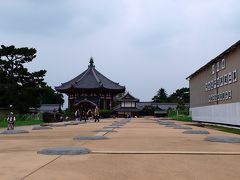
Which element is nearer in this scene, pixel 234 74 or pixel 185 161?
pixel 185 161

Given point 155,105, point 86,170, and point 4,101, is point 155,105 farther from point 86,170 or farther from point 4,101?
point 86,170

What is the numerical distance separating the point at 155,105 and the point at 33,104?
169 ft

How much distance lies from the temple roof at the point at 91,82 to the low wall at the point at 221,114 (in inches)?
1292

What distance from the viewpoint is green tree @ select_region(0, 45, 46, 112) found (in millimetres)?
54594

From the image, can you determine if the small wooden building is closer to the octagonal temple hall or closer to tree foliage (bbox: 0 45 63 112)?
the octagonal temple hall

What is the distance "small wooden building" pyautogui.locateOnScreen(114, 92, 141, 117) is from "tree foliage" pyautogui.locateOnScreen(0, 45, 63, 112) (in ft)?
125

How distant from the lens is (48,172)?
24.4 feet

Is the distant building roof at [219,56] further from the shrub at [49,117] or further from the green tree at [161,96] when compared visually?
the green tree at [161,96]

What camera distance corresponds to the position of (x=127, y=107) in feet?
307

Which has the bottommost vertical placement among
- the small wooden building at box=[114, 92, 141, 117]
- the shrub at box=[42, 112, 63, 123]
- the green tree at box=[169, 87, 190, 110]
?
the shrub at box=[42, 112, 63, 123]


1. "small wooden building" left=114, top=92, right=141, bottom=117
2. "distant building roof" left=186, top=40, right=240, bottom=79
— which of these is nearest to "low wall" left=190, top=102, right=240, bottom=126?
"distant building roof" left=186, top=40, right=240, bottom=79

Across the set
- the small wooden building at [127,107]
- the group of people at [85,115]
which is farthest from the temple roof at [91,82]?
the small wooden building at [127,107]

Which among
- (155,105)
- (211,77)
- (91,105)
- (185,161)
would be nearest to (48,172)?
(185,161)

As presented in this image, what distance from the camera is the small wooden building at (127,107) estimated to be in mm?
92688
